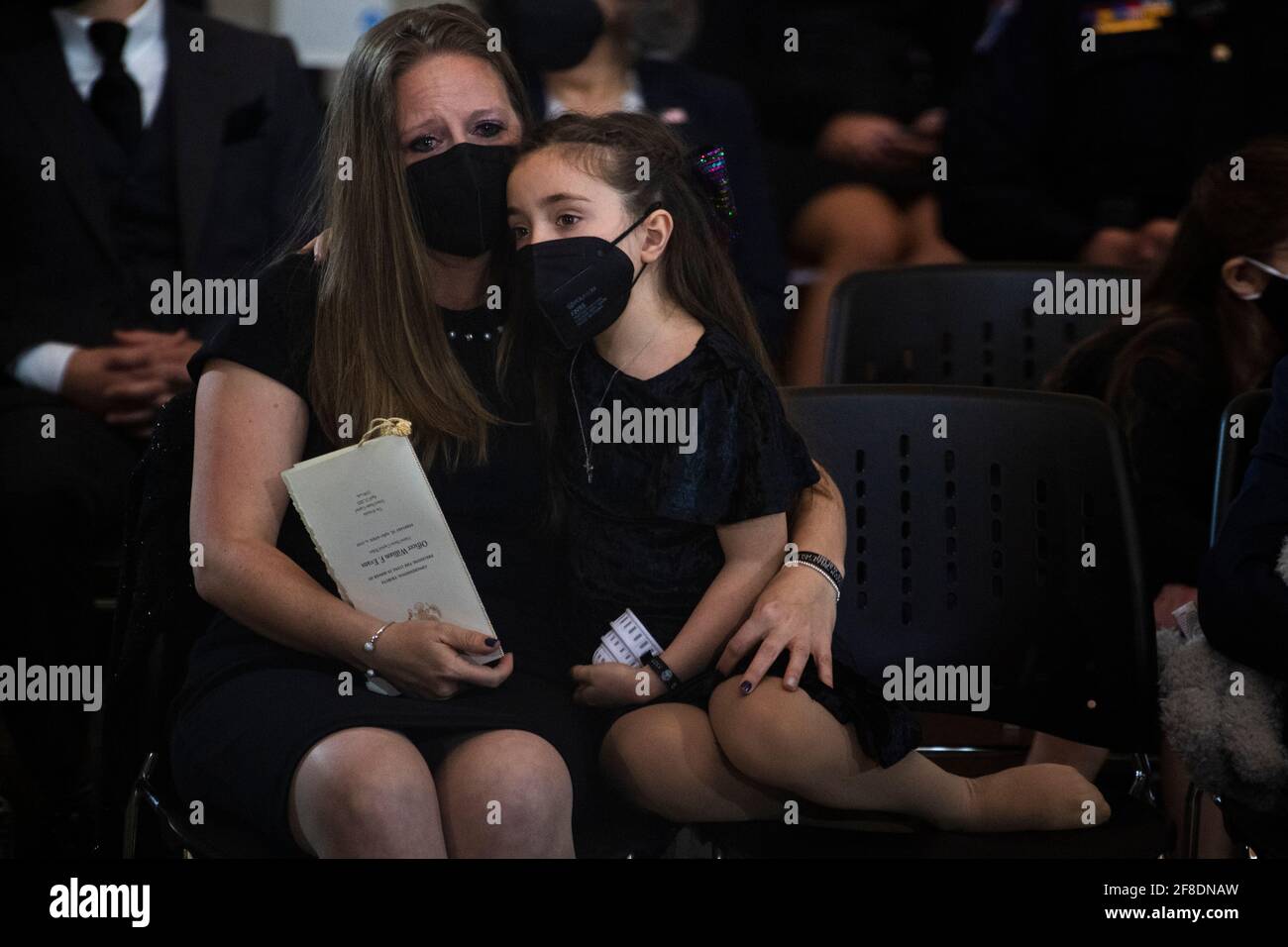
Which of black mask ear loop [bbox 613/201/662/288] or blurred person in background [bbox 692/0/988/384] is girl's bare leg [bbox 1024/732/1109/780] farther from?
blurred person in background [bbox 692/0/988/384]

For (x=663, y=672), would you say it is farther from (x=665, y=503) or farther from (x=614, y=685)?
(x=665, y=503)

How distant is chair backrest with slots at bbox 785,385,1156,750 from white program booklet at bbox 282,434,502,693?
1.75 ft

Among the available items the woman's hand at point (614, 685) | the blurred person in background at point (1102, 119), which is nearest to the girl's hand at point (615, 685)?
the woman's hand at point (614, 685)

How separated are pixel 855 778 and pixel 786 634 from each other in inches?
7.3

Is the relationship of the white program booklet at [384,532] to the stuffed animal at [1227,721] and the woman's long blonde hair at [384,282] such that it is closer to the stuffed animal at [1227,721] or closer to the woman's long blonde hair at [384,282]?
the woman's long blonde hair at [384,282]

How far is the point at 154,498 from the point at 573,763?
60 cm

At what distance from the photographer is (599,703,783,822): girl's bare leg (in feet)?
6.11

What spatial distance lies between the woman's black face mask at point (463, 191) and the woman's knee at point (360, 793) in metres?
0.59

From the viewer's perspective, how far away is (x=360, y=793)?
1751mm

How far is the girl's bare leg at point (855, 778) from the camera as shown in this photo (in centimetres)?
184

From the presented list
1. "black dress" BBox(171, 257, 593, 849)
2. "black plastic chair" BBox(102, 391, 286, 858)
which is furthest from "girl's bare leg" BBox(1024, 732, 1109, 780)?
"black plastic chair" BBox(102, 391, 286, 858)

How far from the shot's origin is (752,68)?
13.0ft

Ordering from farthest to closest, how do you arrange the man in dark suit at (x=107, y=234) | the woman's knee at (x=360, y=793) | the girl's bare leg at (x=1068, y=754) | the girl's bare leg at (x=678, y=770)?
the man in dark suit at (x=107, y=234) → the girl's bare leg at (x=1068, y=754) → the girl's bare leg at (x=678, y=770) → the woman's knee at (x=360, y=793)
